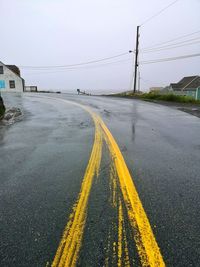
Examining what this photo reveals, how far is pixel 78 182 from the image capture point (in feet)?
12.4

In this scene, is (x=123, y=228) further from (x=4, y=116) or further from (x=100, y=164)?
(x=4, y=116)

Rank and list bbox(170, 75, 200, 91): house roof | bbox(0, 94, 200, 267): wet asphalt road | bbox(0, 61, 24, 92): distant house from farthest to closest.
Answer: bbox(170, 75, 200, 91): house roof → bbox(0, 61, 24, 92): distant house → bbox(0, 94, 200, 267): wet asphalt road

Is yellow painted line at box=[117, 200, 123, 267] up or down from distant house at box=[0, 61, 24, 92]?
down

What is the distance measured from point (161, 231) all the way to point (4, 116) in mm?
10039

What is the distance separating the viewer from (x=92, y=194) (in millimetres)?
3365

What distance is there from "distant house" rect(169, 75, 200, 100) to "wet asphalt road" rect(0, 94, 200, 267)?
5063cm

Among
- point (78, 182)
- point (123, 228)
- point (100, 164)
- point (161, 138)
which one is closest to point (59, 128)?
point (161, 138)

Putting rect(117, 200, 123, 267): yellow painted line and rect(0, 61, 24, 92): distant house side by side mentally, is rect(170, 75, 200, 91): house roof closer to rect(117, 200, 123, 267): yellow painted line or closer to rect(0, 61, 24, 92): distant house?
rect(0, 61, 24, 92): distant house

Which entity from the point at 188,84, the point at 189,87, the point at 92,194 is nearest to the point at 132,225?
the point at 92,194

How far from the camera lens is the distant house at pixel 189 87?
2089 inches

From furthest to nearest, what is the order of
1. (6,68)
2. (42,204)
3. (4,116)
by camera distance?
(6,68) → (4,116) → (42,204)

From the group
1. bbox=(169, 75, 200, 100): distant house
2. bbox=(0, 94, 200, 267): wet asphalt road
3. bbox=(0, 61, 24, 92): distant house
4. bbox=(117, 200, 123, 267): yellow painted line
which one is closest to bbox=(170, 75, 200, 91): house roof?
bbox=(169, 75, 200, 100): distant house

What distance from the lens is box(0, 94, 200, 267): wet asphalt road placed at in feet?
7.52

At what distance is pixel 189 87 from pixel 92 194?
5838 centimetres
